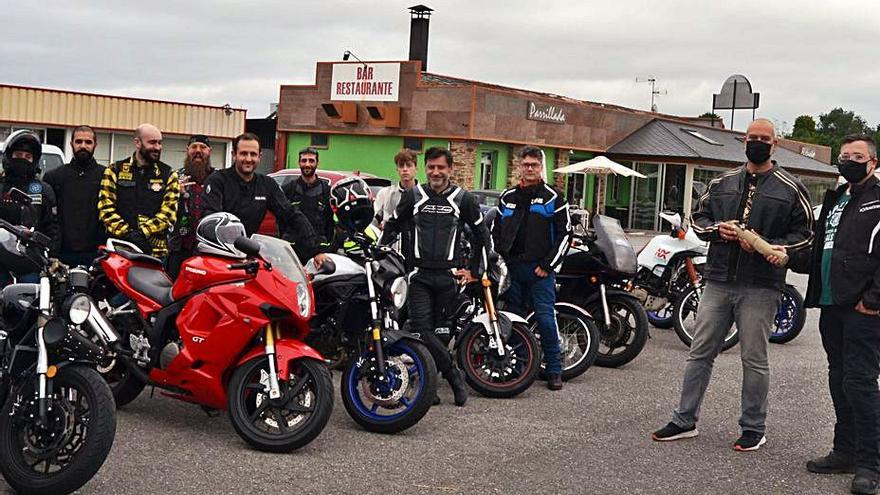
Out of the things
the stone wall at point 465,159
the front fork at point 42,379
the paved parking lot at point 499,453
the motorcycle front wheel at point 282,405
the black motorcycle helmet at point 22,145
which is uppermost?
the stone wall at point 465,159

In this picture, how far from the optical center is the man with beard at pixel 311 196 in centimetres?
908

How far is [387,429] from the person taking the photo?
242 inches

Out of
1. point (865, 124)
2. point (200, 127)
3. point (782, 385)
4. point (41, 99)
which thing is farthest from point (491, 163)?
point (865, 124)

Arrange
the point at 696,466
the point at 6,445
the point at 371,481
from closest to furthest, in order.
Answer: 1. the point at 6,445
2. the point at 371,481
3. the point at 696,466

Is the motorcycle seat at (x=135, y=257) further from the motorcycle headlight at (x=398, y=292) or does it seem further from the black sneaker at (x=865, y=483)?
the black sneaker at (x=865, y=483)

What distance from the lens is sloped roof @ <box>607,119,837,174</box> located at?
36312 mm

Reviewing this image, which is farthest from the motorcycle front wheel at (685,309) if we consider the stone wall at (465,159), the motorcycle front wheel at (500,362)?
the stone wall at (465,159)

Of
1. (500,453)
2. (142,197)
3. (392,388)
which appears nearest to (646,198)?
(142,197)

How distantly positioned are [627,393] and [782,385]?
4.98ft

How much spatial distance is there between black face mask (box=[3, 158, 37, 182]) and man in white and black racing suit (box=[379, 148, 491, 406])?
8.12ft

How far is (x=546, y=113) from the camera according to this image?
110 feet

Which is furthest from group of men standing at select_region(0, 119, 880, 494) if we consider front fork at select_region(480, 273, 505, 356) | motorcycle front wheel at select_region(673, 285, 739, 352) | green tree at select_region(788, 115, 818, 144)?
green tree at select_region(788, 115, 818, 144)

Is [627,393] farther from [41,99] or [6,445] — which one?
[41,99]

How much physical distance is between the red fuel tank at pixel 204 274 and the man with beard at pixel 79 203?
1.72 meters
